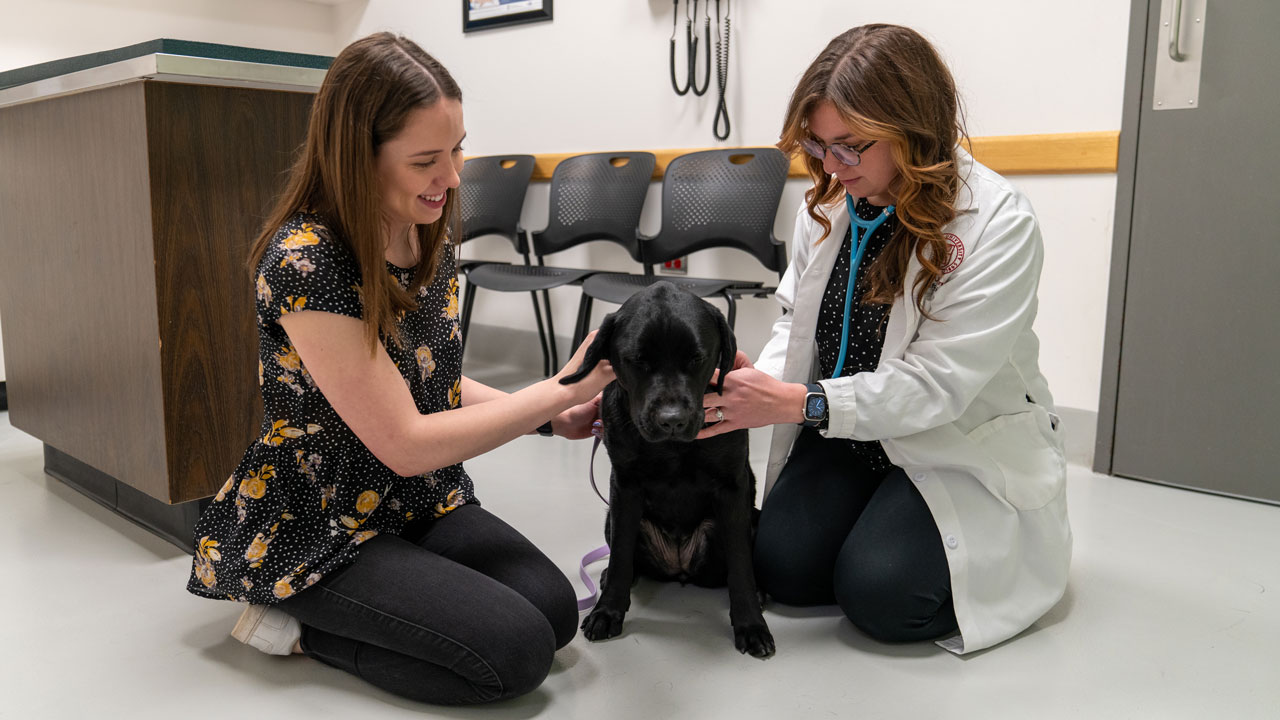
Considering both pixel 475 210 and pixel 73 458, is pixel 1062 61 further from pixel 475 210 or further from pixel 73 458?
pixel 73 458

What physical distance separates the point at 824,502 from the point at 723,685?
466 mm

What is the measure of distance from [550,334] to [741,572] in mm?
2636

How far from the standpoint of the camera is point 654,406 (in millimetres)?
1441

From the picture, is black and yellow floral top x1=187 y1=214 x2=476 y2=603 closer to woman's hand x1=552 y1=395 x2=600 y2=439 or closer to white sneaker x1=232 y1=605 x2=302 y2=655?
white sneaker x1=232 y1=605 x2=302 y2=655

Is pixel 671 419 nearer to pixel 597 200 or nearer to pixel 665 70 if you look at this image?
pixel 597 200

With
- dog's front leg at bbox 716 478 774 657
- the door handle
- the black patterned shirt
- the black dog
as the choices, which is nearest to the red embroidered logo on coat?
the black patterned shirt

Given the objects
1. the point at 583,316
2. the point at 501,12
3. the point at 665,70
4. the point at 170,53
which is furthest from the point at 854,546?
the point at 501,12

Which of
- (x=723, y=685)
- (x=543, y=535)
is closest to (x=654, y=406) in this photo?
(x=723, y=685)

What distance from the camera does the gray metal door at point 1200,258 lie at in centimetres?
244

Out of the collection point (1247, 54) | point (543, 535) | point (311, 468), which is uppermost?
point (1247, 54)

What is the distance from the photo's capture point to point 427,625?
1.45 m

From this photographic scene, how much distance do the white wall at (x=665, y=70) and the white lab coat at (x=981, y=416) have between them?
51.7 inches

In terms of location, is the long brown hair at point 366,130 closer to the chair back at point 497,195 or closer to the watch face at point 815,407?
the watch face at point 815,407

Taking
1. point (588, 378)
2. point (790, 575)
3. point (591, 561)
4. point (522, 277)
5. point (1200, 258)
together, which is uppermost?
point (1200, 258)
